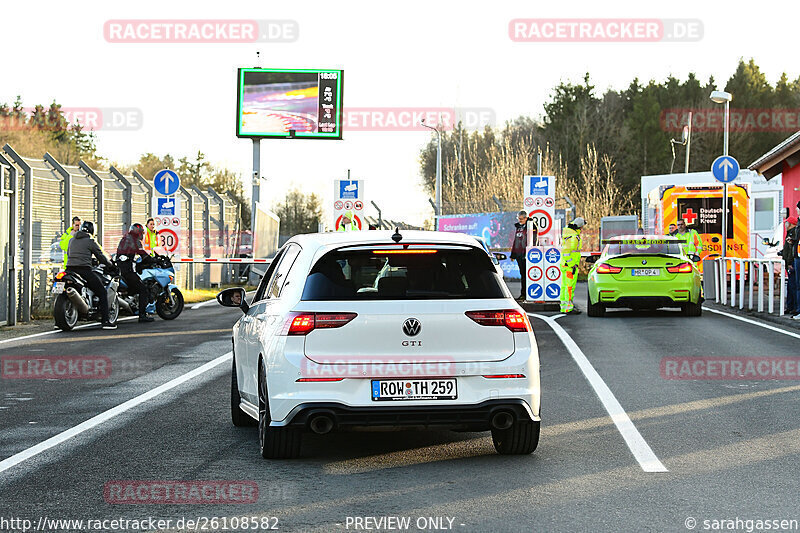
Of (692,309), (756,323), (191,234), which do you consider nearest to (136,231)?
(692,309)

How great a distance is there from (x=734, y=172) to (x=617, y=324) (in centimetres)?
1042

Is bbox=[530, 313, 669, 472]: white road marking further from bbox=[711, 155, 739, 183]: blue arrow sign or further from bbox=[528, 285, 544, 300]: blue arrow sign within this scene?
bbox=[711, 155, 739, 183]: blue arrow sign

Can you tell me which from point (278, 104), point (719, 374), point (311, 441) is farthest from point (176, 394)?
point (278, 104)

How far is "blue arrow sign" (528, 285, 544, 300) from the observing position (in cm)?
2309

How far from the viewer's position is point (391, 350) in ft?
23.9

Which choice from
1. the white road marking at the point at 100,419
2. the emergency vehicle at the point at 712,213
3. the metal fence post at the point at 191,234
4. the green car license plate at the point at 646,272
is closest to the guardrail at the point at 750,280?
the green car license plate at the point at 646,272

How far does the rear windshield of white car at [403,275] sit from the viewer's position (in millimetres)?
7492

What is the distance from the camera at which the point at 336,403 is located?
7207 millimetres

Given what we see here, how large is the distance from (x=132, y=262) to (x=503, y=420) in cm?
1441

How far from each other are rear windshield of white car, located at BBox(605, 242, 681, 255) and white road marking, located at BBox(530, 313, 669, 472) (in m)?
6.04

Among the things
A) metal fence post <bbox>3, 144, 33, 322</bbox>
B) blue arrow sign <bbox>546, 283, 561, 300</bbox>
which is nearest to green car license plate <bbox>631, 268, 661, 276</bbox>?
blue arrow sign <bbox>546, 283, 561, 300</bbox>

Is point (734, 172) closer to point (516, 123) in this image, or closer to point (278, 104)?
point (278, 104)

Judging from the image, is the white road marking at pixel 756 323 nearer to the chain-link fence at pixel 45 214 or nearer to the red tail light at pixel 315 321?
the red tail light at pixel 315 321

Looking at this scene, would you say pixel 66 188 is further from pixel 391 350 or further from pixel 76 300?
pixel 391 350
